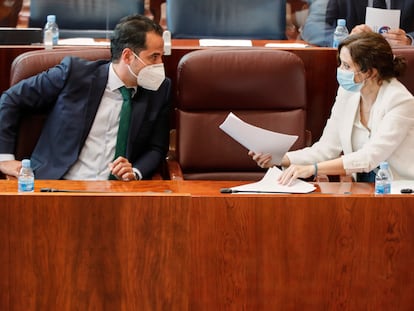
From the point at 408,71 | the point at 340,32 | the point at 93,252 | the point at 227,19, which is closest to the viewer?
the point at 93,252

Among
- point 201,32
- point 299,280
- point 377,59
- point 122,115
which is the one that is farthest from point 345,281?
point 201,32

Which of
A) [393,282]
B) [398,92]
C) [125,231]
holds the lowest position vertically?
[393,282]

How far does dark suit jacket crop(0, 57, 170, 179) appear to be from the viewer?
3350mm

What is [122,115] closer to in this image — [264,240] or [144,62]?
[144,62]

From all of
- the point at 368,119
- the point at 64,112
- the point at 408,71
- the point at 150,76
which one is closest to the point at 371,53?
the point at 368,119

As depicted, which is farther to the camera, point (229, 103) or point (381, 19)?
point (381, 19)

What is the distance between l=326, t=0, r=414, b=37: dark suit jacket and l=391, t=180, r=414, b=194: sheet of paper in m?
1.46

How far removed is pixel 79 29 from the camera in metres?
4.82

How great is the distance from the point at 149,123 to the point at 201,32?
1.44m

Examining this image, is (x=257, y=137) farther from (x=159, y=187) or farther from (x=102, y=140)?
(x=102, y=140)

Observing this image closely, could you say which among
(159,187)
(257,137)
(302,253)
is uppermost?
(257,137)

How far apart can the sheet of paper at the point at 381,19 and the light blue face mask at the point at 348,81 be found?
74cm

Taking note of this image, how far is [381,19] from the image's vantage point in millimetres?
3965

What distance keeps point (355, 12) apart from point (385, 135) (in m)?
1.43
